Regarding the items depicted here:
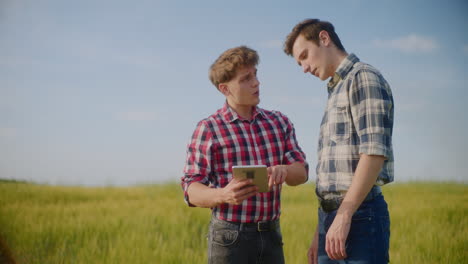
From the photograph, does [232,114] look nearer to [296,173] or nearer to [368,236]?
[296,173]

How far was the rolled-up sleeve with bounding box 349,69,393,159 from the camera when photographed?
5.68 ft

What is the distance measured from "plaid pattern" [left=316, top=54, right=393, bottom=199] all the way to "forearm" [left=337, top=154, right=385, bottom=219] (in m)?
0.04

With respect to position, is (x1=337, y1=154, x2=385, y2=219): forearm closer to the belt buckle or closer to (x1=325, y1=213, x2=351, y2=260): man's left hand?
(x1=325, y1=213, x2=351, y2=260): man's left hand

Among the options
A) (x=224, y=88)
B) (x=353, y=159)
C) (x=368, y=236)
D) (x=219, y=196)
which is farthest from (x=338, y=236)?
(x=224, y=88)

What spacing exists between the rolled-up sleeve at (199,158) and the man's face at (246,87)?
247mm

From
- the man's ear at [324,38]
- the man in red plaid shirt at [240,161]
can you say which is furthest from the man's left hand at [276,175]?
the man's ear at [324,38]

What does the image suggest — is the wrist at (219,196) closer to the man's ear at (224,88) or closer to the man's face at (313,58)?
the man's ear at (224,88)

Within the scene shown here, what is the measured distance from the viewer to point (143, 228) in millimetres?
3918

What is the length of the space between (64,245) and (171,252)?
3.29 feet

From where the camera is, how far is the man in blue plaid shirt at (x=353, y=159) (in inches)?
68.2

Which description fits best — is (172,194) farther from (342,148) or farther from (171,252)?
(342,148)

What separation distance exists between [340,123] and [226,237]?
82cm

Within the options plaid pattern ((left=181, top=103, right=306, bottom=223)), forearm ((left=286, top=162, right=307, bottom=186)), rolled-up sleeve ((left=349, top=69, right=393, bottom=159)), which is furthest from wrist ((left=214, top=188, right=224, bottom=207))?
rolled-up sleeve ((left=349, top=69, right=393, bottom=159))

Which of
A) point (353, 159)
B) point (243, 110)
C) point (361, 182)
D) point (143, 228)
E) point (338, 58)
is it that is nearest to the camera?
point (361, 182)
